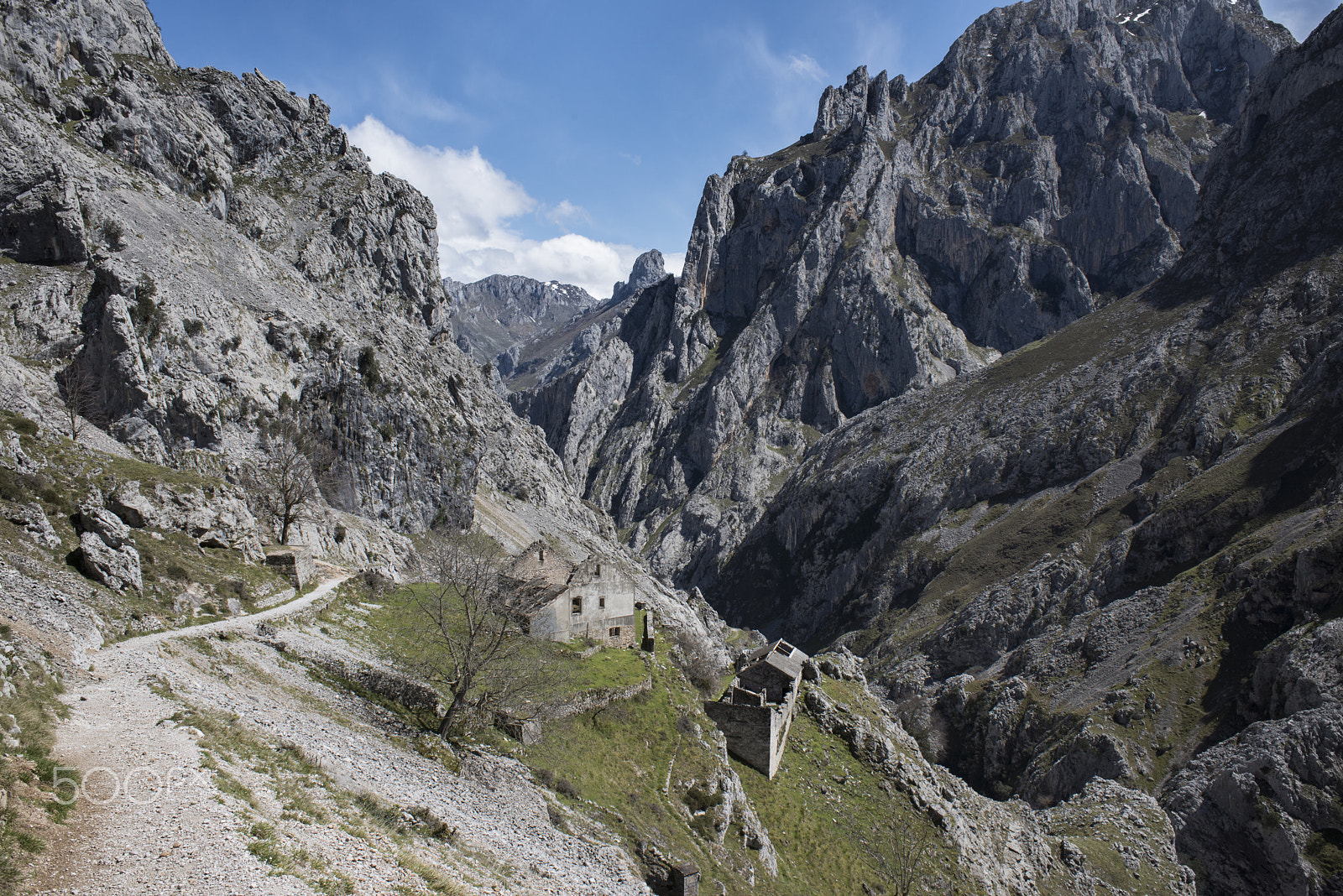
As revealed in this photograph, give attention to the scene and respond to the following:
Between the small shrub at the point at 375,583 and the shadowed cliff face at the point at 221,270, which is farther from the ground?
the shadowed cliff face at the point at 221,270

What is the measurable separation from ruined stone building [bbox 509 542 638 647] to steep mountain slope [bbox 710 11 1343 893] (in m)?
53.5

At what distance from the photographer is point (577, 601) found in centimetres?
3666

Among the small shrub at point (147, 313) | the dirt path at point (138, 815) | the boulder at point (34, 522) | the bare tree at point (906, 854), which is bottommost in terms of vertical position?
the bare tree at point (906, 854)

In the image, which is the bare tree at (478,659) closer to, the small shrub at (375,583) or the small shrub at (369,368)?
the small shrub at (375,583)

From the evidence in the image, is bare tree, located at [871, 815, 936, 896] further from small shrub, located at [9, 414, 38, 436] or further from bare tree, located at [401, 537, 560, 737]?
small shrub, located at [9, 414, 38, 436]

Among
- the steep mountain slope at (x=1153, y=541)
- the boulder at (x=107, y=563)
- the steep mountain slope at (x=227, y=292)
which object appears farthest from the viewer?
the steep mountain slope at (x=1153, y=541)

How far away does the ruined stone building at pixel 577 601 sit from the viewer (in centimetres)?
3456

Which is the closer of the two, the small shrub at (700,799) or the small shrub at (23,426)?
the small shrub at (23,426)

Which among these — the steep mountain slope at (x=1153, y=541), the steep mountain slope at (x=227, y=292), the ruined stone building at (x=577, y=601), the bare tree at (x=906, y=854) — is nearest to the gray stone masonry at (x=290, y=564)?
the steep mountain slope at (x=227, y=292)

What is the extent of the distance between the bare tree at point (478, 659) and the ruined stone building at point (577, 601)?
6.23 feet

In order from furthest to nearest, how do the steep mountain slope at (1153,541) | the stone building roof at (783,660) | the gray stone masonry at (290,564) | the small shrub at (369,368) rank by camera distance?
the small shrub at (369,368) < the steep mountain slope at (1153,541) < the stone building roof at (783,660) < the gray stone masonry at (290,564)

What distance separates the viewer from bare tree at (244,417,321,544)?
45.6 meters

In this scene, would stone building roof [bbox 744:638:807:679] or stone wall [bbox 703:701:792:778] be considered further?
stone building roof [bbox 744:638:807:679]

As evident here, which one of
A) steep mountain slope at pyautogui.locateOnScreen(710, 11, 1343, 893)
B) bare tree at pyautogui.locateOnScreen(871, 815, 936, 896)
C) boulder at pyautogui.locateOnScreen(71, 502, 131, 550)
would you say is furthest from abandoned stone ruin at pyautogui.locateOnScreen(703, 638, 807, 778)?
steep mountain slope at pyautogui.locateOnScreen(710, 11, 1343, 893)
